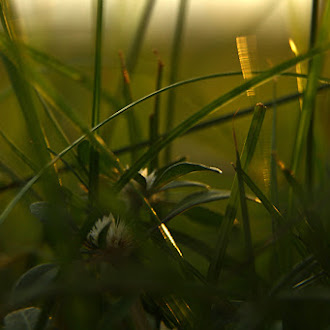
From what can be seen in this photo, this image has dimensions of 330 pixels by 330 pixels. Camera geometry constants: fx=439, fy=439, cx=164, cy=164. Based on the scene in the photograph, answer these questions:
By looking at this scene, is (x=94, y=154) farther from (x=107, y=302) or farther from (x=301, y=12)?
(x=301, y=12)

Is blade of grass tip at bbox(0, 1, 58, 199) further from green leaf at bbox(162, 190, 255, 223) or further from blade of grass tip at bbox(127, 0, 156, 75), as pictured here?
blade of grass tip at bbox(127, 0, 156, 75)

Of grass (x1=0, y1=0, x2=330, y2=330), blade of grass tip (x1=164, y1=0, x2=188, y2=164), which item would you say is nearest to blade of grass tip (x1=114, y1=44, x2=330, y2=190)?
grass (x1=0, y1=0, x2=330, y2=330)

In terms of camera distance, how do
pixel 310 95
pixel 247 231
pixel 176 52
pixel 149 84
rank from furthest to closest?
pixel 149 84, pixel 176 52, pixel 310 95, pixel 247 231

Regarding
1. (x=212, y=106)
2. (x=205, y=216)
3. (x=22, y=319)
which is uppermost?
(x=212, y=106)

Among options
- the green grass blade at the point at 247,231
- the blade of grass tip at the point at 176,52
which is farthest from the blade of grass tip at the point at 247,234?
the blade of grass tip at the point at 176,52

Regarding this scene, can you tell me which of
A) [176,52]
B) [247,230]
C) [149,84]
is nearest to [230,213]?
[247,230]

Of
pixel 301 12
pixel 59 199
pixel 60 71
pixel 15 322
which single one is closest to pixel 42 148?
pixel 59 199

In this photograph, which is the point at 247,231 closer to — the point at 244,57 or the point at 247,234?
the point at 247,234
